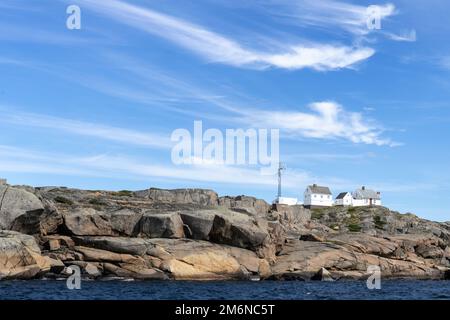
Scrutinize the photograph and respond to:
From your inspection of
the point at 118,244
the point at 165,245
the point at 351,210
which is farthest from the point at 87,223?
the point at 351,210

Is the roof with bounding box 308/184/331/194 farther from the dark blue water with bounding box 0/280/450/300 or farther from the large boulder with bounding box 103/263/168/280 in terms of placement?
the dark blue water with bounding box 0/280/450/300

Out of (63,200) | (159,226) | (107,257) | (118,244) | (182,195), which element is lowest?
(107,257)

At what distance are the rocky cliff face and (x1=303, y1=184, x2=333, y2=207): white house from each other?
71.4 metres

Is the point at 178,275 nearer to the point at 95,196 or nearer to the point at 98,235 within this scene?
the point at 98,235

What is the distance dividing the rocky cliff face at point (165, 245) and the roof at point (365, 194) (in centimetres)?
8385

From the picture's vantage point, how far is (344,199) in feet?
536

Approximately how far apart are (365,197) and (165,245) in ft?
392

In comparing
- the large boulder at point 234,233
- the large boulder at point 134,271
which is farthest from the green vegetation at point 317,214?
the large boulder at point 134,271

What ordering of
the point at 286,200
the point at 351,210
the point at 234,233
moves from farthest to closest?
the point at 286,200
the point at 351,210
the point at 234,233

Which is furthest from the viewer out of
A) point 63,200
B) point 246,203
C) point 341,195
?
point 341,195

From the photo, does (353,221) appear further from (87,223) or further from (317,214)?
(87,223)

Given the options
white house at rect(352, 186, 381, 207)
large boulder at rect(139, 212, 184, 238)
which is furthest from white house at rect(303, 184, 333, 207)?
large boulder at rect(139, 212, 184, 238)

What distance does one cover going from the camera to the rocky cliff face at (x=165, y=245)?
53.9 meters
